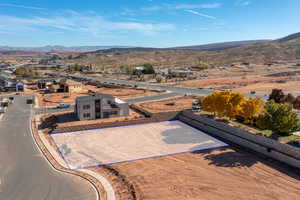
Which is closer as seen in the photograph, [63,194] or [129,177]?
[63,194]

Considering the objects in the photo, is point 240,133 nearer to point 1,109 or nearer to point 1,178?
point 1,178

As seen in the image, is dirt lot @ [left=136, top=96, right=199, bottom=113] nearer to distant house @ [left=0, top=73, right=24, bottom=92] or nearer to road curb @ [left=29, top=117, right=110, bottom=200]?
road curb @ [left=29, top=117, right=110, bottom=200]

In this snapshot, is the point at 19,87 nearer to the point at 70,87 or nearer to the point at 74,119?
the point at 70,87

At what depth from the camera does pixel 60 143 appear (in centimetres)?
3584

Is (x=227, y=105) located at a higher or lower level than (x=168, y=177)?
higher

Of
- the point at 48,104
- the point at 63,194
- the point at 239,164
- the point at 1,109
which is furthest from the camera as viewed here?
the point at 48,104

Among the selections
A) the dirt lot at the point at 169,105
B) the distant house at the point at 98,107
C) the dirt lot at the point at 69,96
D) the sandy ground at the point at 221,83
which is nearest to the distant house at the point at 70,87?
the dirt lot at the point at 69,96

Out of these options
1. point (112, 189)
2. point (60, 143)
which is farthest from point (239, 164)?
point (60, 143)

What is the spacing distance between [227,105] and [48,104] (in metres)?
46.0

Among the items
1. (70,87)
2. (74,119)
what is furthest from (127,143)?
(70,87)

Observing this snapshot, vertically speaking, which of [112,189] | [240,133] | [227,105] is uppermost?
[227,105]

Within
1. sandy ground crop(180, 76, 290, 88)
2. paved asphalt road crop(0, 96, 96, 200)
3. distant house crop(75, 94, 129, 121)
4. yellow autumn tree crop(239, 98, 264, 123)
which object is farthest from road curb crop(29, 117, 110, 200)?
sandy ground crop(180, 76, 290, 88)

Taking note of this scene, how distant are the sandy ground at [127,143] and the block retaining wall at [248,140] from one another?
6.19 ft

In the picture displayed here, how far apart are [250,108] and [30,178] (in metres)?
33.0
